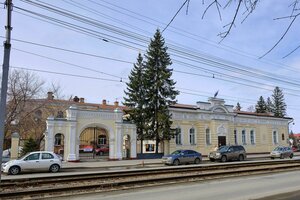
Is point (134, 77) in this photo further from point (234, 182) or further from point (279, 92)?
point (279, 92)

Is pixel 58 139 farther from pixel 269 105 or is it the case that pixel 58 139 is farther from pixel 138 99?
pixel 269 105

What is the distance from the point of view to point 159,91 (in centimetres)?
3950

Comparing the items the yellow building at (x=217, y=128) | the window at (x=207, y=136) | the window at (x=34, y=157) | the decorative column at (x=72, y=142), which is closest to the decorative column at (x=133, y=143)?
the yellow building at (x=217, y=128)

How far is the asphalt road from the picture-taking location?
436 inches

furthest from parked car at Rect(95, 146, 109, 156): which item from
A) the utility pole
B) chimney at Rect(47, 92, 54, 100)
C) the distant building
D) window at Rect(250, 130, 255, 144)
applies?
the utility pole

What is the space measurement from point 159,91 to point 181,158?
41.0ft

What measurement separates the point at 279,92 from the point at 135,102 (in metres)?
68.2

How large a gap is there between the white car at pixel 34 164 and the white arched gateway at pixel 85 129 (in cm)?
812

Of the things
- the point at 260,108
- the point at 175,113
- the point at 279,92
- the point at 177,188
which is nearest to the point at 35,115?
the point at 175,113

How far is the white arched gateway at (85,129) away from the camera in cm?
3122

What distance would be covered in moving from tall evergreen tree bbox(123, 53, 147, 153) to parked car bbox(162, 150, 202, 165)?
910 centimetres

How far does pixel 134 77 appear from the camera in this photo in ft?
143

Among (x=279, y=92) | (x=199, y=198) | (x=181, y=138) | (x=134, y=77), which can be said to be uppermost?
(x=279, y=92)

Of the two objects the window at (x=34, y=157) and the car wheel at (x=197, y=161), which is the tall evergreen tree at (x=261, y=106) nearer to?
the car wheel at (x=197, y=161)
